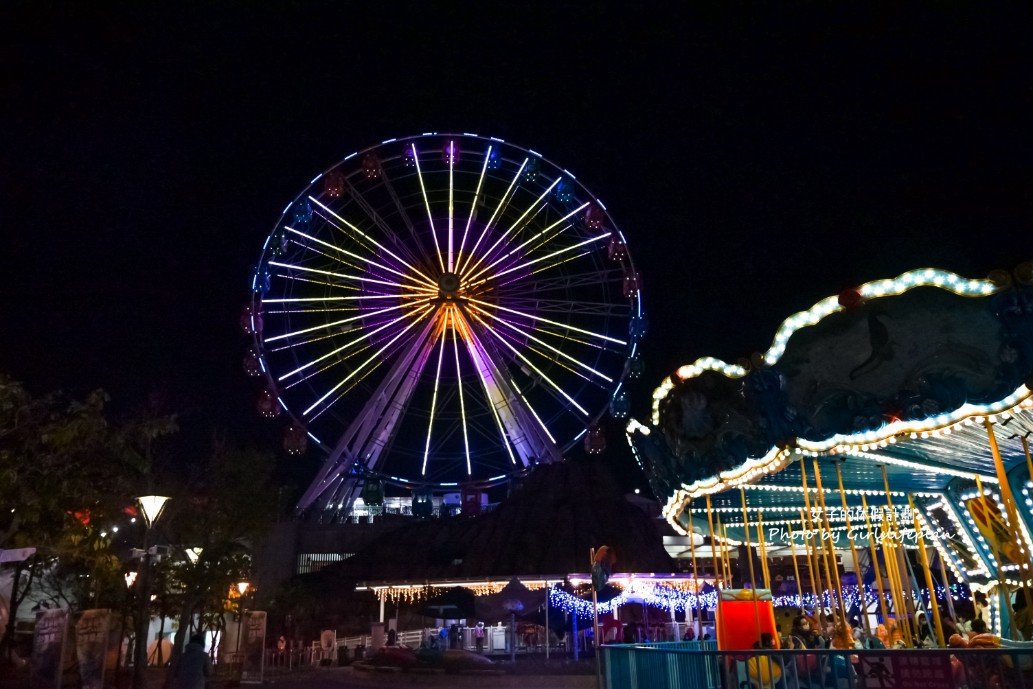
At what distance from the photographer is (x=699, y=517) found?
1489cm

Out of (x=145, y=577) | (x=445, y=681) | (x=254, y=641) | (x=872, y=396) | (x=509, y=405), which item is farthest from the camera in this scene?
(x=509, y=405)

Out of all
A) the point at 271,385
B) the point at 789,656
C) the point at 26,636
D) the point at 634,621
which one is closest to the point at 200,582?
the point at 271,385

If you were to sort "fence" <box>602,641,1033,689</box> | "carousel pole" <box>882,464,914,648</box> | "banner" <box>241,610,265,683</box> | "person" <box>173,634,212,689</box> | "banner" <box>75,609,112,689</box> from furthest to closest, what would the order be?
1. "banner" <box>241,610,265,683</box>
2. "banner" <box>75,609,112,689</box>
3. "carousel pole" <box>882,464,914,648</box>
4. "person" <box>173,634,212,689</box>
5. "fence" <box>602,641,1033,689</box>

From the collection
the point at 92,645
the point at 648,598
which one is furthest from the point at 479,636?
the point at 92,645

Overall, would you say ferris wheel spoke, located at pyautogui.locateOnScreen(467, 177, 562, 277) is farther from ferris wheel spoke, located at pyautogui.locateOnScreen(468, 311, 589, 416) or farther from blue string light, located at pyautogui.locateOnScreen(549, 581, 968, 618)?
blue string light, located at pyautogui.locateOnScreen(549, 581, 968, 618)

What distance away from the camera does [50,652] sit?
12.4 metres

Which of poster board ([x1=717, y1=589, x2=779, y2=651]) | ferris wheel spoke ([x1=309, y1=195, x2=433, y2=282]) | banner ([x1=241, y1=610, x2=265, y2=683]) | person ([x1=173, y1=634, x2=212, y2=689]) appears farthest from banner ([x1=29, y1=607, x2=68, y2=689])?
ferris wheel spoke ([x1=309, y1=195, x2=433, y2=282])

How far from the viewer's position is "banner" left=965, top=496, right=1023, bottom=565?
10.9 m

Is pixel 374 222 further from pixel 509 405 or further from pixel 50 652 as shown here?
pixel 50 652

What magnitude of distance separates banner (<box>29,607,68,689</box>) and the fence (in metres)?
8.91

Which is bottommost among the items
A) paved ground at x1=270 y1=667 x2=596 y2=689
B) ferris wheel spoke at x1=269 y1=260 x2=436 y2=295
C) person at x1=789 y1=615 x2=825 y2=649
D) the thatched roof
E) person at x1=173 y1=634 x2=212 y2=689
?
paved ground at x1=270 y1=667 x2=596 y2=689

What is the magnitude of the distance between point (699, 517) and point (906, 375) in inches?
325

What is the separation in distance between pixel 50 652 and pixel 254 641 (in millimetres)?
9143

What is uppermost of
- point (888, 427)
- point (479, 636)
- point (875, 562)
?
point (888, 427)
